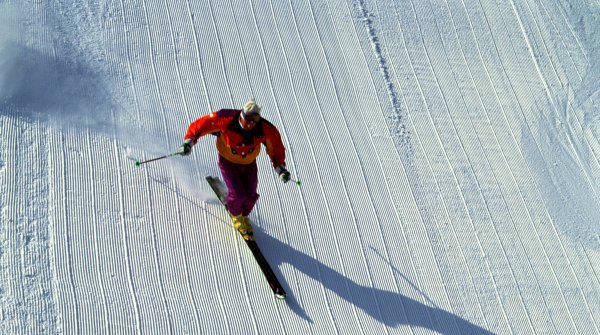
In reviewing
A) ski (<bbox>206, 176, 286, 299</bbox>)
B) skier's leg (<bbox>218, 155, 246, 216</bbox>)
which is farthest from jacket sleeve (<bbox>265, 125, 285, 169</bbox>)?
ski (<bbox>206, 176, 286, 299</bbox>)

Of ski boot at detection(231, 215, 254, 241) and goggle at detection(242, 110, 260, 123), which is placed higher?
goggle at detection(242, 110, 260, 123)

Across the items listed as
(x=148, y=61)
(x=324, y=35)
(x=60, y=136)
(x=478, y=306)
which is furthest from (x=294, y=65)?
(x=478, y=306)

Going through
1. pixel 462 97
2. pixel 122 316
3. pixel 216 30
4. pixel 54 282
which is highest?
pixel 462 97

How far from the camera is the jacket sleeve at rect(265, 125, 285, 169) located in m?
4.40

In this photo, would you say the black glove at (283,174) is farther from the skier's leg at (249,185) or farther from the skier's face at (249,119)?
the skier's face at (249,119)

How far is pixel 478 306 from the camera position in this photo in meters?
5.13

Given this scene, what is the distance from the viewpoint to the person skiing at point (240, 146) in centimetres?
430

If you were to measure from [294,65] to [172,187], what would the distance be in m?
1.91

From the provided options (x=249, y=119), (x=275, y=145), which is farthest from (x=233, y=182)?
(x=249, y=119)

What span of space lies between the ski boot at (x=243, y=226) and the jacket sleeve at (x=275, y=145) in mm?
597

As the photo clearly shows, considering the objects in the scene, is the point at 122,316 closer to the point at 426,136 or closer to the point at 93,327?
the point at 93,327

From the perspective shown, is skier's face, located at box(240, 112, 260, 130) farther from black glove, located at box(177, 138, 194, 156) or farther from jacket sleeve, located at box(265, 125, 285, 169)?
black glove, located at box(177, 138, 194, 156)

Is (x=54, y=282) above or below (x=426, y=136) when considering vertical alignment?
below

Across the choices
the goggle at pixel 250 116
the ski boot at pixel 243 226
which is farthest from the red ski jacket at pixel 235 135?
the ski boot at pixel 243 226
